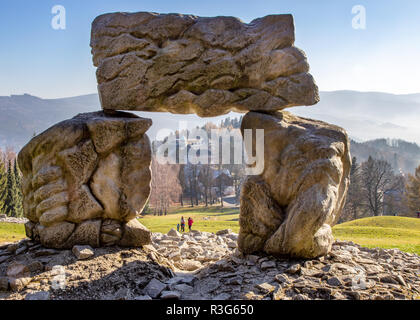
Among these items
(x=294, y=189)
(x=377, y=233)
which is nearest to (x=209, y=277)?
(x=294, y=189)

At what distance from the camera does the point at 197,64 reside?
323 inches

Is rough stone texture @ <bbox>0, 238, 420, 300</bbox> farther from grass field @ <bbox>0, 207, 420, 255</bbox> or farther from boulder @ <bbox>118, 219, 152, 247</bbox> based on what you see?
grass field @ <bbox>0, 207, 420, 255</bbox>

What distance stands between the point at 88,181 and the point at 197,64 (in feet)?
14.5

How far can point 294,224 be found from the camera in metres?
7.05

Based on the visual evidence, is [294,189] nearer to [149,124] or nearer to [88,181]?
[149,124]

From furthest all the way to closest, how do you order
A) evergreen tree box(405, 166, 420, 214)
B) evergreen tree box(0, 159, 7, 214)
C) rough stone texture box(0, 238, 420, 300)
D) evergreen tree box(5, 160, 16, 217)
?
evergreen tree box(405, 166, 420, 214)
evergreen tree box(5, 160, 16, 217)
evergreen tree box(0, 159, 7, 214)
rough stone texture box(0, 238, 420, 300)

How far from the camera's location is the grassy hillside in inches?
521

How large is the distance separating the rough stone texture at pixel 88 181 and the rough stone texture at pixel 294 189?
303 centimetres

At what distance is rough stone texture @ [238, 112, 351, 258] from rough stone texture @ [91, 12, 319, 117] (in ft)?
2.99

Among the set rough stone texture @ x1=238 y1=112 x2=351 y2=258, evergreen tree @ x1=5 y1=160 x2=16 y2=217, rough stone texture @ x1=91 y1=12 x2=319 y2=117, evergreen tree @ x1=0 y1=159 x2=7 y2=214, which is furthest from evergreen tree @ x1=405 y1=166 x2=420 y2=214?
evergreen tree @ x1=5 y1=160 x2=16 y2=217

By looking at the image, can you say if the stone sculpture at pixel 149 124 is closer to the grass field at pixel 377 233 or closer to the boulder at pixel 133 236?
the boulder at pixel 133 236

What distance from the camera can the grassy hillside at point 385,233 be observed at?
43.4ft

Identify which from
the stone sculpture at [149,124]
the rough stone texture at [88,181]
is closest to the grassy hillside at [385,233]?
the stone sculpture at [149,124]
